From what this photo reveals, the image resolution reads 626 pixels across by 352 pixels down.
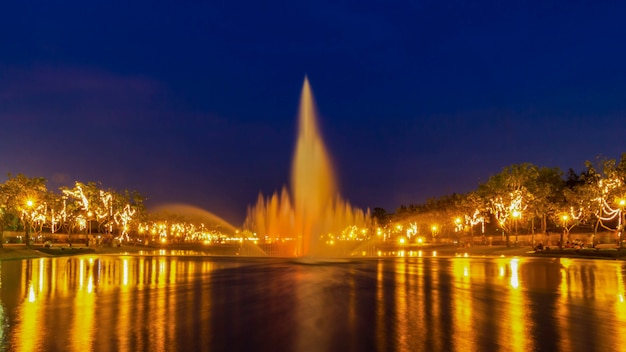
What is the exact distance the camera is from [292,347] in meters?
10.0

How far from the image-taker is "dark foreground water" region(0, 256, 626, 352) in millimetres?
10391

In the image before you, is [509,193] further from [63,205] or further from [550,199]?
[63,205]

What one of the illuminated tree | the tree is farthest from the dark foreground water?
the illuminated tree

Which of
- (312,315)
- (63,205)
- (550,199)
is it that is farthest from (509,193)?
(63,205)

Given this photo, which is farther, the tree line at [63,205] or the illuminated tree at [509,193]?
the illuminated tree at [509,193]

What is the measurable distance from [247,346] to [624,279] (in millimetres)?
23557

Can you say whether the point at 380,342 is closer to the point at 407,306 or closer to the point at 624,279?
the point at 407,306

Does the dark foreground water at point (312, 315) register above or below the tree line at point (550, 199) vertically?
below

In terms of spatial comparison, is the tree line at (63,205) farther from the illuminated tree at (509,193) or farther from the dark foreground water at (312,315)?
the illuminated tree at (509,193)

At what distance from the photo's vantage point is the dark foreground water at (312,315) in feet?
34.1

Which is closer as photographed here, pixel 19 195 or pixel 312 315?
pixel 312 315

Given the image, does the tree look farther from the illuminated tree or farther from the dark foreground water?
the illuminated tree

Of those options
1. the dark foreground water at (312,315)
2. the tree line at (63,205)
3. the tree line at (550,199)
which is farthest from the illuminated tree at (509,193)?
the tree line at (63,205)

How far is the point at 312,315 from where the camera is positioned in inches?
539
